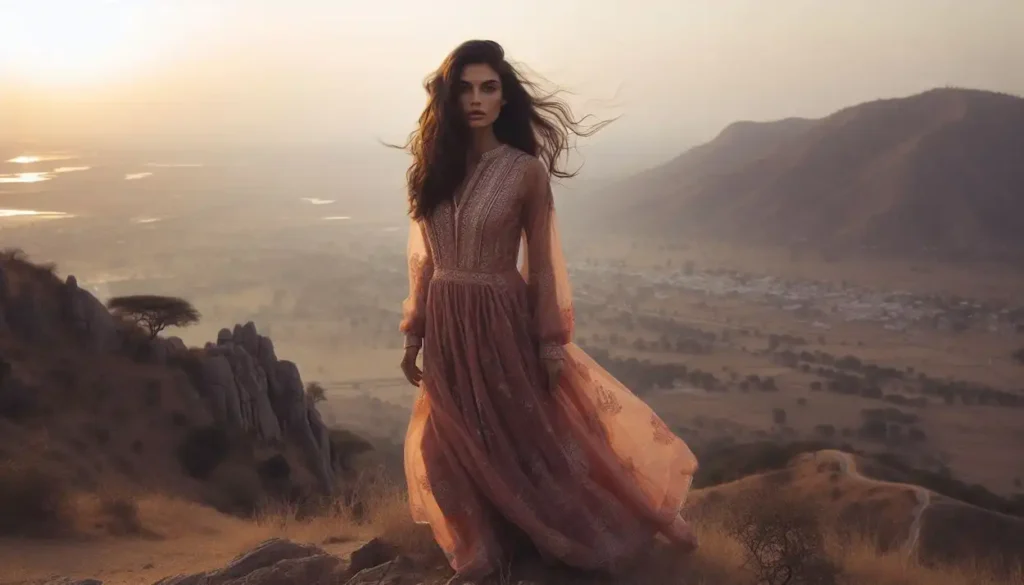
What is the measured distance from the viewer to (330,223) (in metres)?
42.6

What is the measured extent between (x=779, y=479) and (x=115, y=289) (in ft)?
62.7

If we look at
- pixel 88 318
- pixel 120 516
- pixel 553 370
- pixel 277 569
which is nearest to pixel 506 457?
pixel 553 370

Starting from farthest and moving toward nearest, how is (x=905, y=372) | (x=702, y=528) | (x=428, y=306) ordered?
(x=905, y=372) < (x=702, y=528) < (x=428, y=306)

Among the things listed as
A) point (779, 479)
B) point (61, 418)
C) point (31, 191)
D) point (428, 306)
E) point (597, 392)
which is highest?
point (31, 191)

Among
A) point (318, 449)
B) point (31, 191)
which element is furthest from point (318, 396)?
point (31, 191)

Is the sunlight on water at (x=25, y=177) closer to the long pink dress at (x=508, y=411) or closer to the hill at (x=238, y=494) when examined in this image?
the hill at (x=238, y=494)

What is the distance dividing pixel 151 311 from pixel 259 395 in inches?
129

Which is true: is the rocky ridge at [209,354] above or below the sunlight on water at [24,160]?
below

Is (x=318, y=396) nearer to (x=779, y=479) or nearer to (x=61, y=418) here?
(x=61, y=418)

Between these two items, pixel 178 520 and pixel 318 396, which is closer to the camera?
pixel 178 520

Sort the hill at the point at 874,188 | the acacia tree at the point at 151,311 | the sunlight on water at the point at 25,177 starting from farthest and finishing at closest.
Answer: the hill at the point at 874,188 → the sunlight on water at the point at 25,177 → the acacia tree at the point at 151,311

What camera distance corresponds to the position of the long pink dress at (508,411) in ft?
11.0

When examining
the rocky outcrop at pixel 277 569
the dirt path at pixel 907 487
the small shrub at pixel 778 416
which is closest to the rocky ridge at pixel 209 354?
the dirt path at pixel 907 487

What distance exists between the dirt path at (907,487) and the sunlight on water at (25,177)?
23.0 meters
